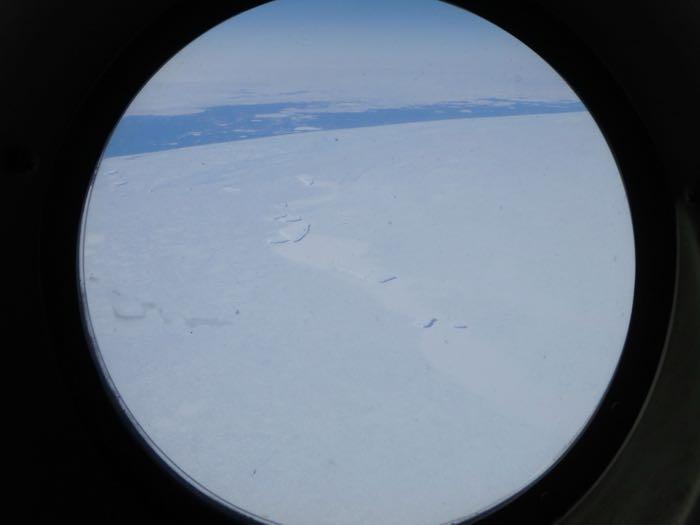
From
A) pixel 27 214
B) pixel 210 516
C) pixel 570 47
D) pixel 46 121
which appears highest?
pixel 570 47

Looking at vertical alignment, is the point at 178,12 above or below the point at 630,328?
above

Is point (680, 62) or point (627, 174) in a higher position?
point (680, 62)

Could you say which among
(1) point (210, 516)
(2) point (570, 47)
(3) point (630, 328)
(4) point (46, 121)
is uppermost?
(2) point (570, 47)

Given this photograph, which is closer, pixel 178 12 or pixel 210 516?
pixel 178 12

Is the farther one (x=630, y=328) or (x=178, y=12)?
(x=630, y=328)

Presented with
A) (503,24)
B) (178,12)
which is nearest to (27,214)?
(178,12)

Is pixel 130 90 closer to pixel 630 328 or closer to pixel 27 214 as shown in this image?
pixel 27 214

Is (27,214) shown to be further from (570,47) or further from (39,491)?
(570,47)

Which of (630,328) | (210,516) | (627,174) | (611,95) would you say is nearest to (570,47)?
(611,95)

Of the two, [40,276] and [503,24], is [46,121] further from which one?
[503,24]
